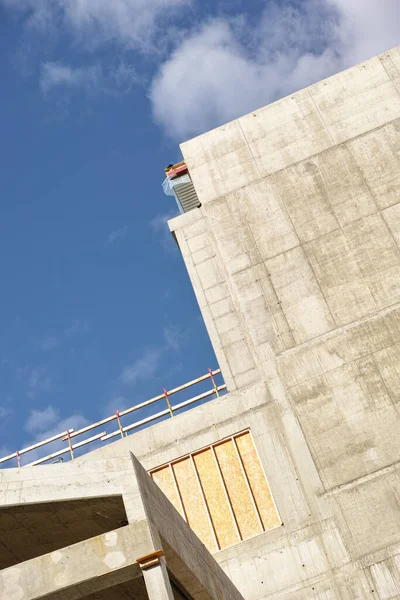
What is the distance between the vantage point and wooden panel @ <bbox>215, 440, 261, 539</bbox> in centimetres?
2328

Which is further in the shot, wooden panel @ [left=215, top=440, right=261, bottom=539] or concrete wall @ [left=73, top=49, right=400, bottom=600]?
wooden panel @ [left=215, top=440, right=261, bottom=539]

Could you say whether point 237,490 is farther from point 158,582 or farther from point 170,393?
point 158,582

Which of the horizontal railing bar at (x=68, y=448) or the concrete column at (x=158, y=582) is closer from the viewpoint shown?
the concrete column at (x=158, y=582)

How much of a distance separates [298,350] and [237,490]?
554 cm

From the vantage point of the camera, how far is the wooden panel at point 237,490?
2328 cm

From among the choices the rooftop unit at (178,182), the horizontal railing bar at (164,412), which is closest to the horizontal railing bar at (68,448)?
the horizontal railing bar at (164,412)

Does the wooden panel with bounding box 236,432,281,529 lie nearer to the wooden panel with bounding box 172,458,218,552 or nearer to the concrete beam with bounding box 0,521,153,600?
the wooden panel with bounding box 172,458,218,552

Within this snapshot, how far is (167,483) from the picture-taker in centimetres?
2466

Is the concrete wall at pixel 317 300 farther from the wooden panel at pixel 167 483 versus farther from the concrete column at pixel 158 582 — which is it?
the concrete column at pixel 158 582

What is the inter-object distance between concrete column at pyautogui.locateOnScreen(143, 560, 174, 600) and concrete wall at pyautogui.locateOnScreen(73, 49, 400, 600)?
1117cm

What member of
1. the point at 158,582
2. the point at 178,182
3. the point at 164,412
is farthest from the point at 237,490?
the point at 178,182

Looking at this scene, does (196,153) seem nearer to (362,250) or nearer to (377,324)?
(362,250)

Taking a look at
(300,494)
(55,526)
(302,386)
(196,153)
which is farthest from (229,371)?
(55,526)

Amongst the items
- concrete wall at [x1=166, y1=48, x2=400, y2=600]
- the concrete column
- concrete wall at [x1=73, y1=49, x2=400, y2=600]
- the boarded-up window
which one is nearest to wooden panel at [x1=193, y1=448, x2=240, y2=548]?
the boarded-up window
